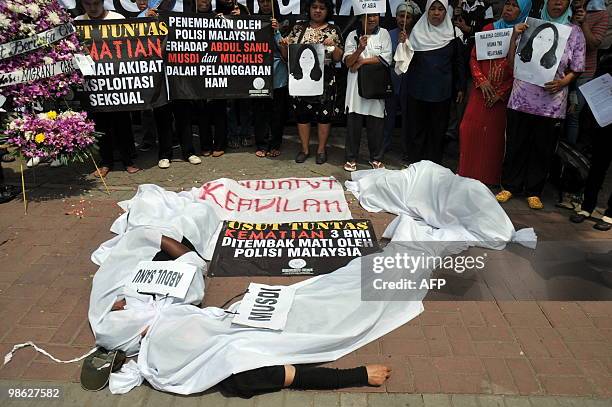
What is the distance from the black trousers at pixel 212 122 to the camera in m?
6.52

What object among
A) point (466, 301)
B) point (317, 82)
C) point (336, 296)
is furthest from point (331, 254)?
point (317, 82)

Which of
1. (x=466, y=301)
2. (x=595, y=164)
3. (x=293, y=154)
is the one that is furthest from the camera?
(x=293, y=154)

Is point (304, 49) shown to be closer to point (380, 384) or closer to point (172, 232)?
point (172, 232)

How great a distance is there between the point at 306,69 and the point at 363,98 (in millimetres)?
777

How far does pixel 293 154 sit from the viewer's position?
22.5 ft

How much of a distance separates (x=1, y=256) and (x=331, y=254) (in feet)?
9.53

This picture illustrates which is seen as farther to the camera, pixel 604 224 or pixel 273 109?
pixel 273 109

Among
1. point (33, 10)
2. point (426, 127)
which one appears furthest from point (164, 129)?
point (426, 127)

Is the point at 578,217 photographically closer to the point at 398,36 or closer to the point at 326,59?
the point at 398,36

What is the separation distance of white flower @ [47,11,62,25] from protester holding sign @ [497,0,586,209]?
4.81 m

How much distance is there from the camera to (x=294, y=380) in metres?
2.74

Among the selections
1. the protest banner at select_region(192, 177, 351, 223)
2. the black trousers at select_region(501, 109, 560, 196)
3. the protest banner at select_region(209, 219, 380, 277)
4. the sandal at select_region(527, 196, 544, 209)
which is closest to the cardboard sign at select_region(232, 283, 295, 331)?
the protest banner at select_region(209, 219, 380, 277)

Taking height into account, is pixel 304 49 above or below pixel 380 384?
above

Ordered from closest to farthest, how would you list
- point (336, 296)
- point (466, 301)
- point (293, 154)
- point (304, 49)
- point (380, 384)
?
1. point (380, 384)
2. point (336, 296)
3. point (466, 301)
4. point (304, 49)
5. point (293, 154)
